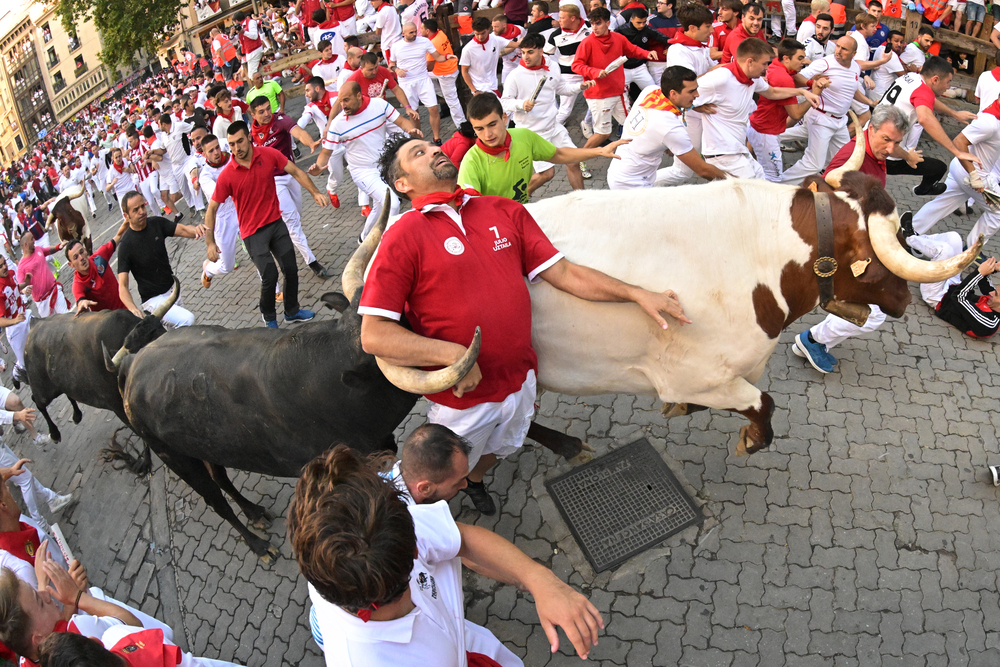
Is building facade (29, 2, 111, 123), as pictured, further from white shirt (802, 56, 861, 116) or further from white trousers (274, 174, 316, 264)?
white shirt (802, 56, 861, 116)

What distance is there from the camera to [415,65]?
34.7 ft

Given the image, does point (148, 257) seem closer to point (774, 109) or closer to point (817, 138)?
point (774, 109)

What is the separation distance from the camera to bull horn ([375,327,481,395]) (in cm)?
285

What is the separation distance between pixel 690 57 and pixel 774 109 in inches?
54.3

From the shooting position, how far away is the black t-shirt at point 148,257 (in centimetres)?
652

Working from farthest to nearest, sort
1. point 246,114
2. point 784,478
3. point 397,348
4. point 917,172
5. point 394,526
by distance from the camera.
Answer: point 246,114 → point 917,172 → point 784,478 → point 397,348 → point 394,526

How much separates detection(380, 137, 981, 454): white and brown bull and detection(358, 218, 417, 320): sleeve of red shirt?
796 millimetres

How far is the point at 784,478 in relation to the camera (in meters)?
4.47

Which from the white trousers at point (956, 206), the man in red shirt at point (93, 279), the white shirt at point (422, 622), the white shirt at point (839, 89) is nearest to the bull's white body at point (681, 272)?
the white shirt at point (422, 622)

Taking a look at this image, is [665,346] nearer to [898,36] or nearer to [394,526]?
[394,526]

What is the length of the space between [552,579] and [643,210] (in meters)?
2.17

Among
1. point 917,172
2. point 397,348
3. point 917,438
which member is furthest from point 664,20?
point 397,348

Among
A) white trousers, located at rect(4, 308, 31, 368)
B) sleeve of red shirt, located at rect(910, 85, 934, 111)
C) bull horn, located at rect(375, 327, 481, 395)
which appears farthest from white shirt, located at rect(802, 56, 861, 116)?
white trousers, located at rect(4, 308, 31, 368)

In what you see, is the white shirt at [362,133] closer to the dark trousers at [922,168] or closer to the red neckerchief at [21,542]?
the red neckerchief at [21,542]
